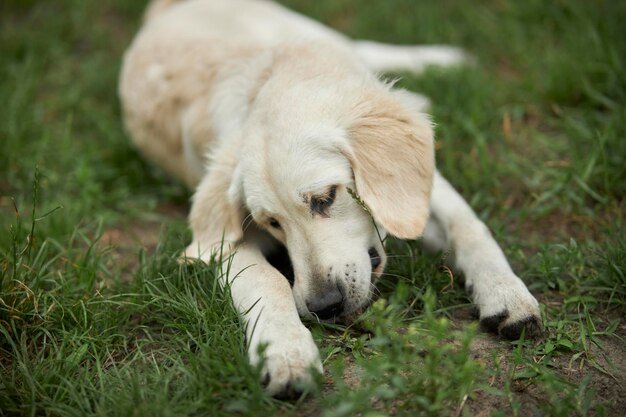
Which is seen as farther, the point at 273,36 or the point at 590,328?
the point at 273,36

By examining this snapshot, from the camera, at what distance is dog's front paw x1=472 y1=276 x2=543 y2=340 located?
116 inches

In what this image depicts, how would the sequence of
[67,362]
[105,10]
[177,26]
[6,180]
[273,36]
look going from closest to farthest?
[67,362], [6,180], [177,26], [273,36], [105,10]

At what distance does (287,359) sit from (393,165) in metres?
1.05

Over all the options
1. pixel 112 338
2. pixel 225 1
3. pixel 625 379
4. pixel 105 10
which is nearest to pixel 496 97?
pixel 225 1

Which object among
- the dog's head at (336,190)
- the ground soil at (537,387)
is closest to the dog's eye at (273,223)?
the dog's head at (336,190)

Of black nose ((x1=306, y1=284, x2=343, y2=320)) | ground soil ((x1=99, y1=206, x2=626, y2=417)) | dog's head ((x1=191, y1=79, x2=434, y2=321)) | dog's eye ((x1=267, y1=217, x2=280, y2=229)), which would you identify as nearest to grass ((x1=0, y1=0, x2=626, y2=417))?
ground soil ((x1=99, y1=206, x2=626, y2=417))

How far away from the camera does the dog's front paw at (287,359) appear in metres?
2.54

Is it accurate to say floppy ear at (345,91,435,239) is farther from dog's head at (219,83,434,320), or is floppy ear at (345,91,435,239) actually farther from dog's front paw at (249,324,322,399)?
dog's front paw at (249,324,322,399)

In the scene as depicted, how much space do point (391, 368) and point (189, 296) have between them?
102 centimetres

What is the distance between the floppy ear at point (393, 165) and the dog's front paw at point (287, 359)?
651 millimetres

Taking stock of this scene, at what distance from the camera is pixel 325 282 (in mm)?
2889

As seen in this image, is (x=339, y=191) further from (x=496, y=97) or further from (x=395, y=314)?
(x=496, y=97)

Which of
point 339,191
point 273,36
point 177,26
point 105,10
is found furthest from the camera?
point 105,10

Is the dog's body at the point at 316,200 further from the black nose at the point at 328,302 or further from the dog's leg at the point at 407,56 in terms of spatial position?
the dog's leg at the point at 407,56
